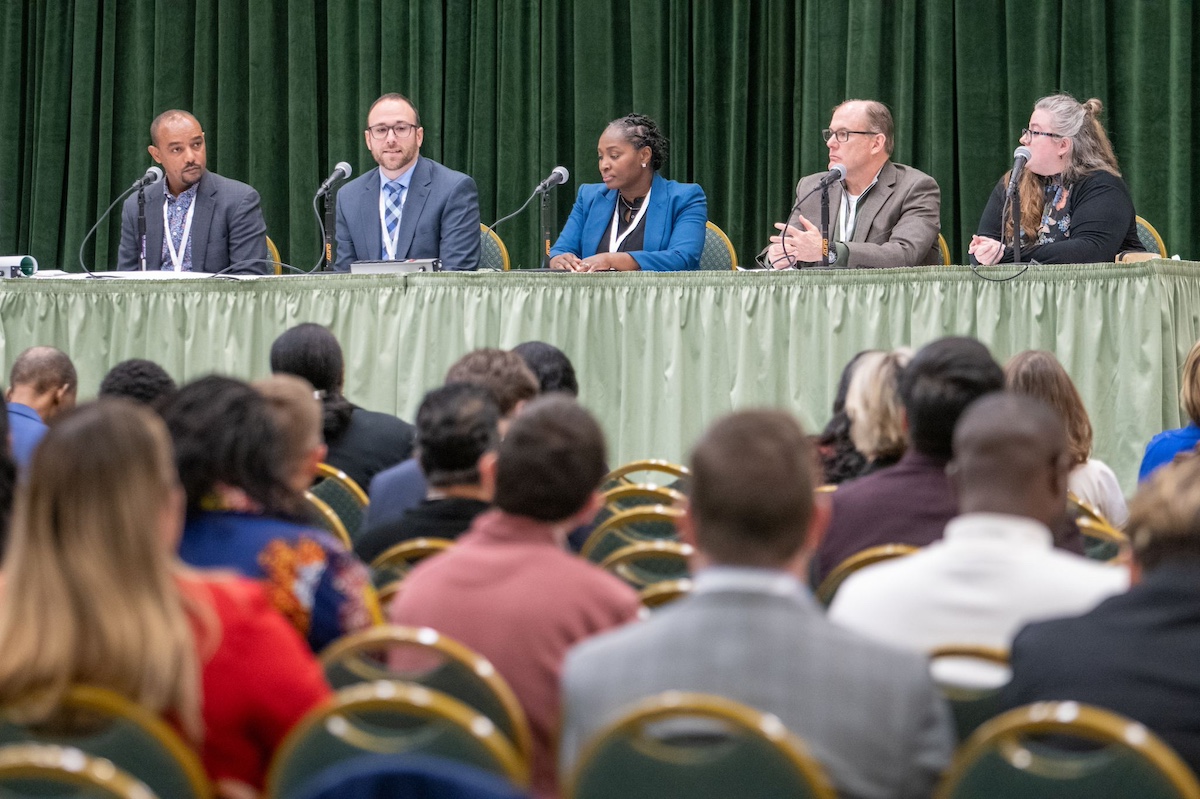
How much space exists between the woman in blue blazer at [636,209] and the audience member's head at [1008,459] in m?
3.96

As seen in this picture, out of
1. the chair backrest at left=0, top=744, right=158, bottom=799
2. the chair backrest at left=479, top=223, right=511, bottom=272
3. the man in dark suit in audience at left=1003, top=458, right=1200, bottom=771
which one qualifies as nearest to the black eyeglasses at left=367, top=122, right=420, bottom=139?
the chair backrest at left=479, top=223, right=511, bottom=272

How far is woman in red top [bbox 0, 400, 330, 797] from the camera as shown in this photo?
1763 millimetres

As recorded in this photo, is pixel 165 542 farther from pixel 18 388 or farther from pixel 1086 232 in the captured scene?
pixel 1086 232

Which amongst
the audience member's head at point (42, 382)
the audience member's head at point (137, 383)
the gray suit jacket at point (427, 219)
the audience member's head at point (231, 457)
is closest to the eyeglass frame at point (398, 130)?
the gray suit jacket at point (427, 219)

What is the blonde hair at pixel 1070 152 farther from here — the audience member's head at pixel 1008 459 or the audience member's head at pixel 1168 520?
the audience member's head at pixel 1168 520

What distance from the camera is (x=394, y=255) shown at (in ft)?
21.4

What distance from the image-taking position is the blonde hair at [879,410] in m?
3.36

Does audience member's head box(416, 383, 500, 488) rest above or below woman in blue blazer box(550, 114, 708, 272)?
below

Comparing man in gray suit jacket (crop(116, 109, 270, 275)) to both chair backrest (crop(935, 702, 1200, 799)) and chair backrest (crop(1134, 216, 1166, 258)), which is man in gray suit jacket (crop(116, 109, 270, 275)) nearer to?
chair backrest (crop(1134, 216, 1166, 258))

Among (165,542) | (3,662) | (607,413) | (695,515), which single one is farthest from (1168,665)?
(607,413)

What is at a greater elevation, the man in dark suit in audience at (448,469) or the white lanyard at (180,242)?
the white lanyard at (180,242)

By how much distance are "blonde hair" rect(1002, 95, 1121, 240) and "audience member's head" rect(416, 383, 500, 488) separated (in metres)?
3.41

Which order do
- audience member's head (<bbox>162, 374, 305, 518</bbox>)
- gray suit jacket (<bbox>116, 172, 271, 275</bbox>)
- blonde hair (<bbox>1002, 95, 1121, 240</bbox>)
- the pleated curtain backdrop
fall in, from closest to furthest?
audience member's head (<bbox>162, 374, 305, 518</bbox>)
blonde hair (<bbox>1002, 95, 1121, 240</bbox>)
gray suit jacket (<bbox>116, 172, 271, 275</bbox>)
the pleated curtain backdrop

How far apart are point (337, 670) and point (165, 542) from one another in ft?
1.03
